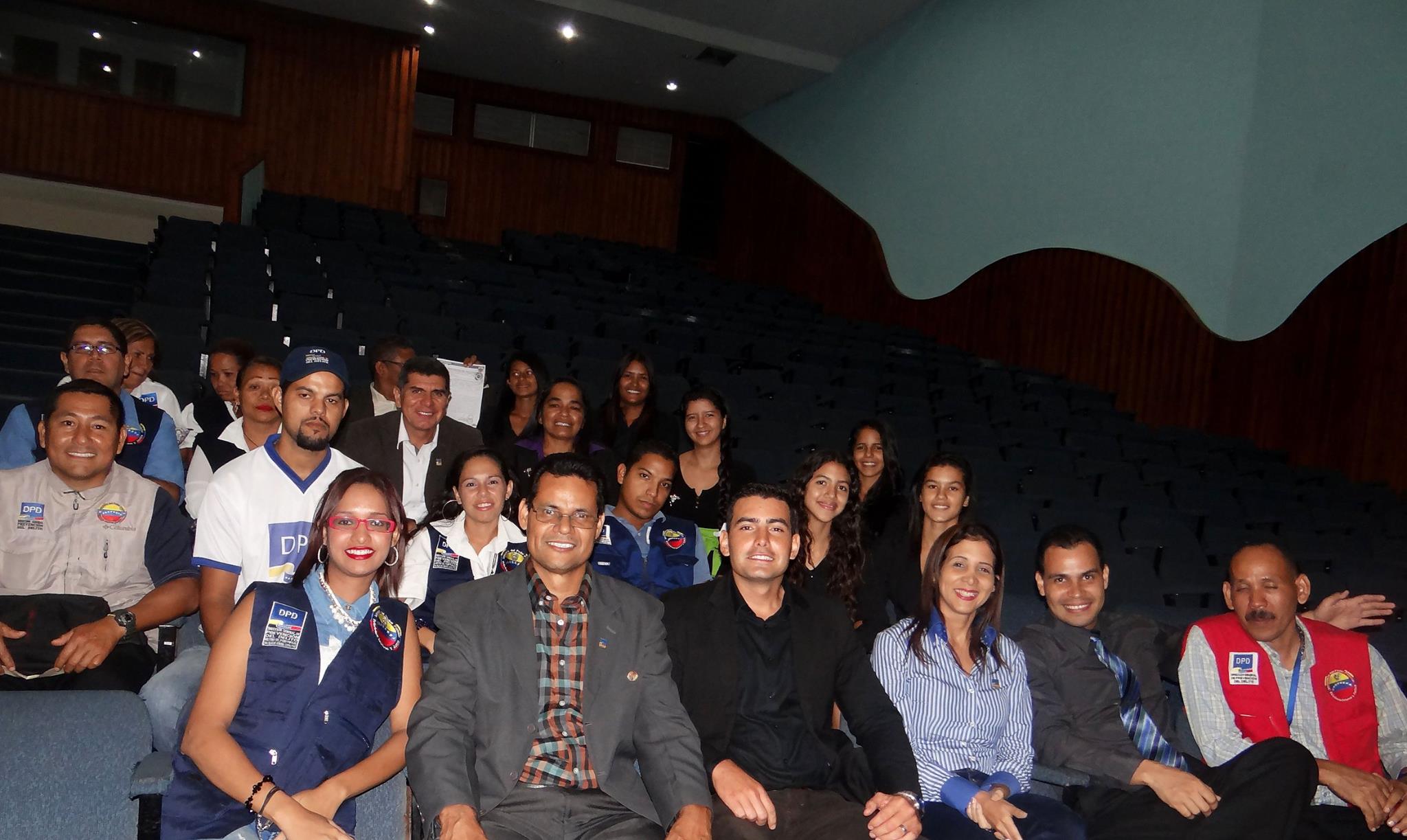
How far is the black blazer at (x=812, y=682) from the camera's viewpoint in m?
2.12

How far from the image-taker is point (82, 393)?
2367 mm

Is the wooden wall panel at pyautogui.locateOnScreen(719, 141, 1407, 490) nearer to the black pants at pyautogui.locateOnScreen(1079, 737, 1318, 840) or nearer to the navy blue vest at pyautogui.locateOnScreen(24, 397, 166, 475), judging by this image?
the black pants at pyautogui.locateOnScreen(1079, 737, 1318, 840)

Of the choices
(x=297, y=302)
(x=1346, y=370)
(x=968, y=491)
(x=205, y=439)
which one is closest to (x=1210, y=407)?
(x=1346, y=370)

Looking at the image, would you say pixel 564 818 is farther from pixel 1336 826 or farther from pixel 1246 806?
pixel 1336 826

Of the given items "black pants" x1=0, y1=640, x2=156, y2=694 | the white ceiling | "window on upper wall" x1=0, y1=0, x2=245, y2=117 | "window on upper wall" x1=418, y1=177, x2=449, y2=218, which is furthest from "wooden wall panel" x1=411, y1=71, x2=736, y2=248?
"black pants" x1=0, y1=640, x2=156, y2=694

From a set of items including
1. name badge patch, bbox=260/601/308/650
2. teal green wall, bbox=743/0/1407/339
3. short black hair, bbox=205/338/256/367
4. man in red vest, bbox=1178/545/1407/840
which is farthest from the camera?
teal green wall, bbox=743/0/1407/339

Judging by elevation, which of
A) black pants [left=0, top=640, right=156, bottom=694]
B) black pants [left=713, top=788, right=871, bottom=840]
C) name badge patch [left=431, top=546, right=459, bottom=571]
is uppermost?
name badge patch [left=431, top=546, right=459, bottom=571]

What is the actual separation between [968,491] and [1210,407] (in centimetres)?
593

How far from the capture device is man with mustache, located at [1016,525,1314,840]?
219 cm

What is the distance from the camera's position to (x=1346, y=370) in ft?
25.0

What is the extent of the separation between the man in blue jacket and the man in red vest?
143cm

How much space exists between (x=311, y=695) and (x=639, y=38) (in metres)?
10.2

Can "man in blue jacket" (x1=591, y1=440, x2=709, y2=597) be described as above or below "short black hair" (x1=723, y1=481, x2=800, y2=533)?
below

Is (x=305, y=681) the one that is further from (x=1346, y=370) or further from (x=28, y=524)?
(x=1346, y=370)
